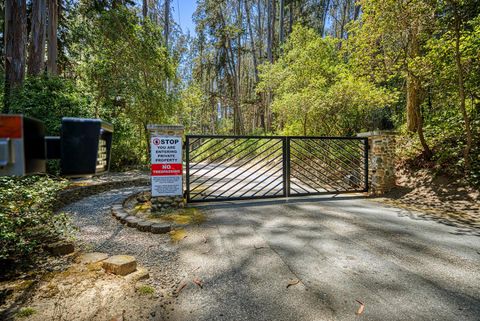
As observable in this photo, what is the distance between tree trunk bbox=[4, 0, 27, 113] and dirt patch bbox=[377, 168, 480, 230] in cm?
977

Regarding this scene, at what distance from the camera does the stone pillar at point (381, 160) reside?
562 centimetres

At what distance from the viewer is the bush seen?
2.25 meters

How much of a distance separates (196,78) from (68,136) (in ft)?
60.8

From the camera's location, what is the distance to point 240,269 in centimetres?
236

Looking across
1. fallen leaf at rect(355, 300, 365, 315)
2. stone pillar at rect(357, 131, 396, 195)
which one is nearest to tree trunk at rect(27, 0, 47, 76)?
stone pillar at rect(357, 131, 396, 195)

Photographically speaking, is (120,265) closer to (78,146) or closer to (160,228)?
(160,228)

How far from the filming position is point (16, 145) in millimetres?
656

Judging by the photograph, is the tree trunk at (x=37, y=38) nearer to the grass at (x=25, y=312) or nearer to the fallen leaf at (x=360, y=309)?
the grass at (x=25, y=312)

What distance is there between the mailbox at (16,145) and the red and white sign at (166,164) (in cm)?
348

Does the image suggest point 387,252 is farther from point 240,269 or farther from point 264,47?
point 264,47

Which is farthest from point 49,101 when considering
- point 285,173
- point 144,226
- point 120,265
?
point 120,265

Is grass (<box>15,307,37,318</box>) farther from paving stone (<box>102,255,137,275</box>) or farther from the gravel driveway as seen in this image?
the gravel driveway

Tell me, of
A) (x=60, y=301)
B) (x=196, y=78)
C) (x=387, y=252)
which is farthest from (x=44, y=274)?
(x=196, y=78)

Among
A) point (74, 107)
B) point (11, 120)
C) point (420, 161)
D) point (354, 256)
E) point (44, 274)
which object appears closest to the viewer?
point (11, 120)
